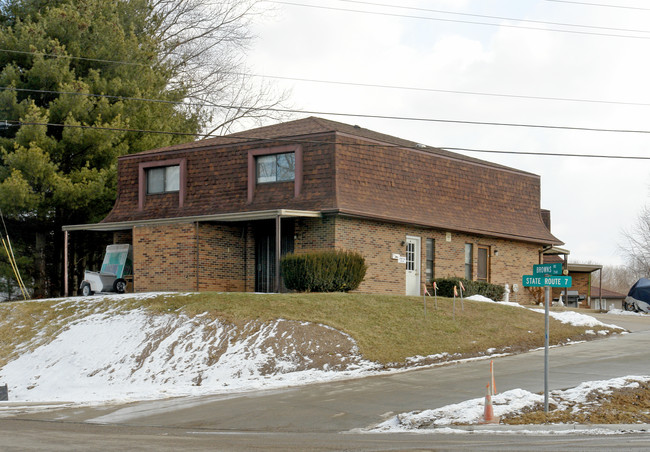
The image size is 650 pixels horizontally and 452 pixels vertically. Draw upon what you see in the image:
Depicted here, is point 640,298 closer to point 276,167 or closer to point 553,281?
point 276,167

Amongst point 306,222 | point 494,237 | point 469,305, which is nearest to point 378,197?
point 306,222

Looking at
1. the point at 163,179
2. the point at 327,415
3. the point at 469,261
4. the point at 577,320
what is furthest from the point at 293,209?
the point at 327,415

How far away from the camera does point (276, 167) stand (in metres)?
28.4

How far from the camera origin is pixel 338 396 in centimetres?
1620

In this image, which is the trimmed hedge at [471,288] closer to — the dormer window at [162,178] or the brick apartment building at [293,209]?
the brick apartment building at [293,209]

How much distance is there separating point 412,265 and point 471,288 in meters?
2.47

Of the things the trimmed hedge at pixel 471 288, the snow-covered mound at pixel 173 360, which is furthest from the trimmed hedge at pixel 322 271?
the trimmed hedge at pixel 471 288

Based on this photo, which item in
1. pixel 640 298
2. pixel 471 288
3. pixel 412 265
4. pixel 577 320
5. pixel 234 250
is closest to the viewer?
pixel 577 320

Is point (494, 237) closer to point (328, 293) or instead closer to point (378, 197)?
point (378, 197)

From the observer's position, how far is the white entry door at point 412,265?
2919 centimetres

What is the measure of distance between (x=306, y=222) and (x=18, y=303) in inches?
389

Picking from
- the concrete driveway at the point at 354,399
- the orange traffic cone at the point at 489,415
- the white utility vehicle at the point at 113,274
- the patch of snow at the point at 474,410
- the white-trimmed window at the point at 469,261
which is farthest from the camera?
the white-trimmed window at the point at 469,261

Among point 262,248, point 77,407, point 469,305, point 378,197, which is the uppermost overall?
point 378,197

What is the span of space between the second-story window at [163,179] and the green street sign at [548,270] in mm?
19548
